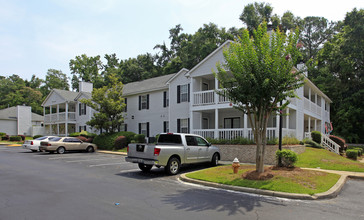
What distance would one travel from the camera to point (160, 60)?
5381cm

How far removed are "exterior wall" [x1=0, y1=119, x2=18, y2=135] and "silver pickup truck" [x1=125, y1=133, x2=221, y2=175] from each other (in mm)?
43425

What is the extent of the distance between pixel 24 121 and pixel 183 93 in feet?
121

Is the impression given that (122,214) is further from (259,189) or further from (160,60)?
(160,60)

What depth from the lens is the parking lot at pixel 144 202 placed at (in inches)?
242

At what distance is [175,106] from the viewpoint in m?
24.1

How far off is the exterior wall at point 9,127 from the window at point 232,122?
40.8 m

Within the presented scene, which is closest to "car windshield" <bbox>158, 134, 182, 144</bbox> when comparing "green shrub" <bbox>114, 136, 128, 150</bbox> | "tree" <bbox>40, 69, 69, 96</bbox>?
"green shrub" <bbox>114, 136, 128, 150</bbox>

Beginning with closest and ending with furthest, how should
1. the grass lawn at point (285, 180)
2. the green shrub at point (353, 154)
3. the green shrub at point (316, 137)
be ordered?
the grass lawn at point (285, 180), the green shrub at point (353, 154), the green shrub at point (316, 137)

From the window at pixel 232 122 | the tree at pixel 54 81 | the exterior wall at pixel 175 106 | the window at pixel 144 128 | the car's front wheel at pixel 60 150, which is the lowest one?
the car's front wheel at pixel 60 150

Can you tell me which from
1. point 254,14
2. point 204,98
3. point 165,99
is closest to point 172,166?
point 204,98

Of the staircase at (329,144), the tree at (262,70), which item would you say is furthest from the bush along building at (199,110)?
the tree at (262,70)

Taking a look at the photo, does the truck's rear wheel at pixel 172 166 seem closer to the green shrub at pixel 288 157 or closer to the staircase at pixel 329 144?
the green shrub at pixel 288 157

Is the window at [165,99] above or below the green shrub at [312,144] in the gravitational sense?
above

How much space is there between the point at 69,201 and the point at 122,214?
192cm
